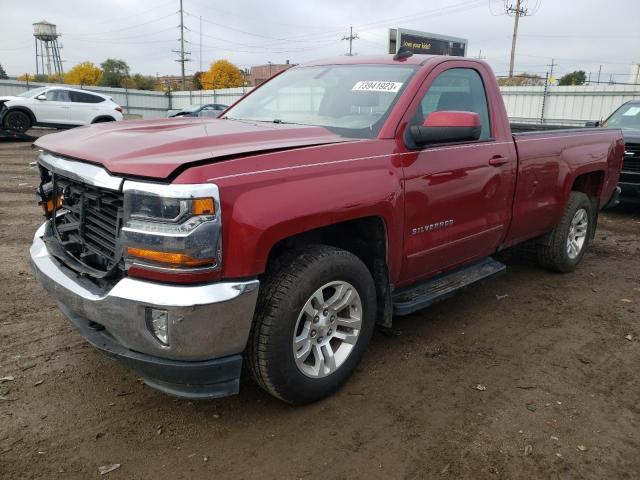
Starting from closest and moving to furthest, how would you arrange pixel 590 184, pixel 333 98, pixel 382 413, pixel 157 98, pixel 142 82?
pixel 382 413 < pixel 333 98 < pixel 590 184 < pixel 157 98 < pixel 142 82

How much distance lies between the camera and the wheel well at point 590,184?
5.43 metres

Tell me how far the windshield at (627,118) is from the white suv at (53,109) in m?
14.9

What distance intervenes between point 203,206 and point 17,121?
55.4 feet

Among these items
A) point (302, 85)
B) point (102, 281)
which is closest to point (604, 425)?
point (102, 281)

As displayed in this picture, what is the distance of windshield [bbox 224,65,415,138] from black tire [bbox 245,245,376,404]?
84cm

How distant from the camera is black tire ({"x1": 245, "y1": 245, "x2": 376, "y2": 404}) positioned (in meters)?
2.59

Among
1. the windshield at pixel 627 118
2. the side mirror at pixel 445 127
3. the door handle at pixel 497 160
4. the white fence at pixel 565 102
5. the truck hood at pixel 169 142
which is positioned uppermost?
the white fence at pixel 565 102

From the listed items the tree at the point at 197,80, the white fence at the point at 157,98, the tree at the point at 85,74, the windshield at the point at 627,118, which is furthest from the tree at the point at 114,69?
the windshield at the point at 627,118

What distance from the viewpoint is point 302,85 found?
4027mm

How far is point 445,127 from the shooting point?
10.3ft

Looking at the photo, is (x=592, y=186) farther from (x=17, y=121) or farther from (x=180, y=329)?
(x=17, y=121)

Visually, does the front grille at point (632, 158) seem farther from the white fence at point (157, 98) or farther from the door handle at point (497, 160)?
the white fence at point (157, 98)

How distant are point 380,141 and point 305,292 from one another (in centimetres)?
103

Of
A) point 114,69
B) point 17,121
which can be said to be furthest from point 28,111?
point 114,69
